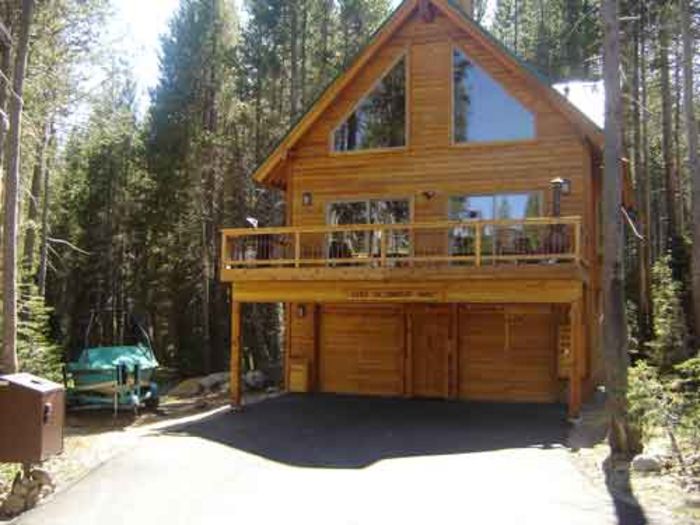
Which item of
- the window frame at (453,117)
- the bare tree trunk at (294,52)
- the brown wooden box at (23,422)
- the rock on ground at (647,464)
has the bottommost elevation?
the rock on ground at (647,464)

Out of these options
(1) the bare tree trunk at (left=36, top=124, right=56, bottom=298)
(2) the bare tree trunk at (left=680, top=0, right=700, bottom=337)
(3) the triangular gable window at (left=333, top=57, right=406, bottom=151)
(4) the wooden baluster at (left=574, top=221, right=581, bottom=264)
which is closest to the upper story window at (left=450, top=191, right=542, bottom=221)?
(3) the triangular gable window at (left=333, top=57, right=406, bottom=151)

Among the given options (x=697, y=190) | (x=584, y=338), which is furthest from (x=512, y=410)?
(x=697, y=190)

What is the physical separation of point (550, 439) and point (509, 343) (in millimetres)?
4500

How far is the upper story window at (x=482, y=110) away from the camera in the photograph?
16156 mm

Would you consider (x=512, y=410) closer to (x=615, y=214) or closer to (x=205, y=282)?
(x=615, y=214)

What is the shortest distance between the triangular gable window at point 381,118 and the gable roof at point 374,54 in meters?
0.64

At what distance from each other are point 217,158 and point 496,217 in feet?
51.2

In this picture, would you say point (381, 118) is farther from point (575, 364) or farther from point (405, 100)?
point (575, 364)

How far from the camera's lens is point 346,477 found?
954 centimetres

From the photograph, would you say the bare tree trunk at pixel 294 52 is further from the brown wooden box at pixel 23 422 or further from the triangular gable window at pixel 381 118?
the brown wooden box at pixel 23 422

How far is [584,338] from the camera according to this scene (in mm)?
16531

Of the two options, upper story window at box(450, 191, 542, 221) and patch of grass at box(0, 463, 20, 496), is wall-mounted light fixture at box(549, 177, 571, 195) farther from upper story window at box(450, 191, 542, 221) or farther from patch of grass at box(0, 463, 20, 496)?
patch of grass at box(0, 463, 20, 496)

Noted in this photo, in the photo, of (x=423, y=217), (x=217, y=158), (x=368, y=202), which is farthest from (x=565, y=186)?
(x=217, y=158)

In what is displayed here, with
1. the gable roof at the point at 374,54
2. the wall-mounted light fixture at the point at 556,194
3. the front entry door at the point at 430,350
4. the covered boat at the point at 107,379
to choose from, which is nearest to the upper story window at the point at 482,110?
the gable roof at the point at 374,54
